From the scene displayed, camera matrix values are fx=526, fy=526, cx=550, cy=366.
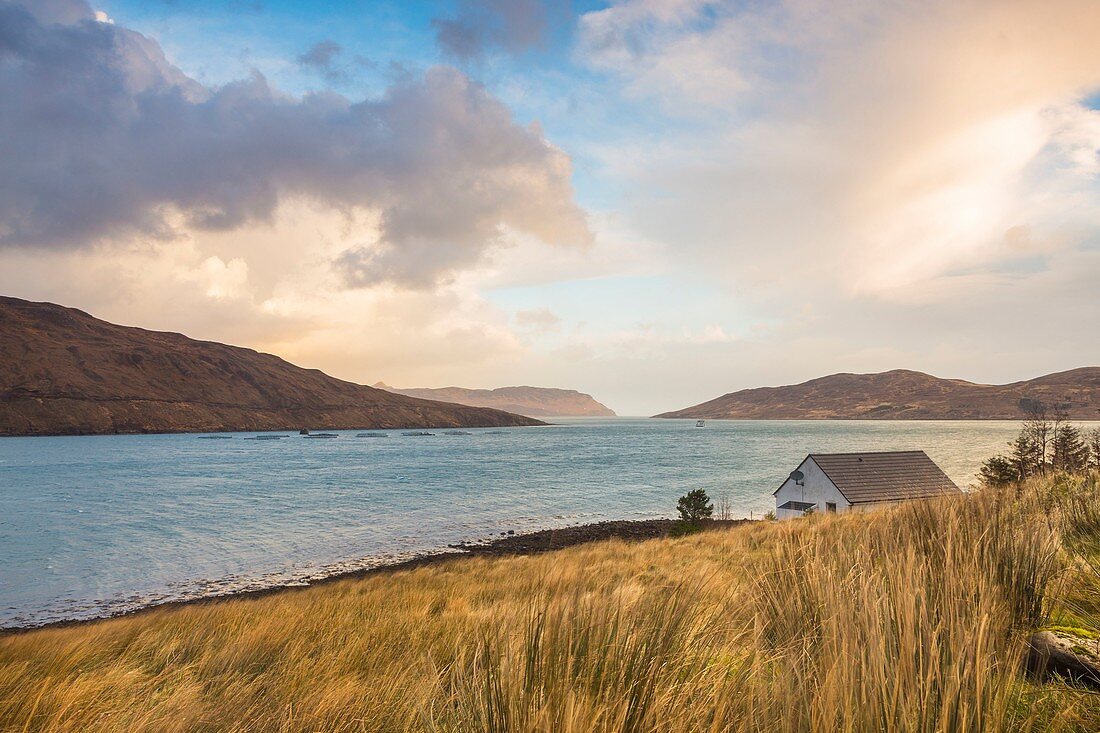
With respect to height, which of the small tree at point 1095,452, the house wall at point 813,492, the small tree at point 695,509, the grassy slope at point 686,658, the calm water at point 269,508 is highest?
the grassy slope at point 686,658

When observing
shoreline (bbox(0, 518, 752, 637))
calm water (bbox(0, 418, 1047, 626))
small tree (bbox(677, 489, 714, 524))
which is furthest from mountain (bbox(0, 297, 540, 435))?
small tree (bbox(677, 489, 714, 524))

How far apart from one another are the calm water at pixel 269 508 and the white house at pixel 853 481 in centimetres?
873

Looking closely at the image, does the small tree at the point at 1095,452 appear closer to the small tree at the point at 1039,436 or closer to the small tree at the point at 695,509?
the small tree at the point at 1039,436

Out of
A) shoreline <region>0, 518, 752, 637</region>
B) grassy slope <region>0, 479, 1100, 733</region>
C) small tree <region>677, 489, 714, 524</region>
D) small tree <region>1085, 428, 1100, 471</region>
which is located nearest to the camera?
grassy slope <region>0, 479, 1100, 733</region>

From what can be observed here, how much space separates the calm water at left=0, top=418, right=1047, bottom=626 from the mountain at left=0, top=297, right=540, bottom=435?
206 ft

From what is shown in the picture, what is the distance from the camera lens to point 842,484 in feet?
91.6

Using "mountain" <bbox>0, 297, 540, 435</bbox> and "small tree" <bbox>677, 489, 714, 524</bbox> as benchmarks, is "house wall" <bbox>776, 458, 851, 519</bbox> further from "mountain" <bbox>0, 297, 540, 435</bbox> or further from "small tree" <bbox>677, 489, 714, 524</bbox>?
"mountain" <bbox>0, 297, 540, 435</bbox>

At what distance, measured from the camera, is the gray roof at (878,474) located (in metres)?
27.5

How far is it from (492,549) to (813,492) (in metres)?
18.0

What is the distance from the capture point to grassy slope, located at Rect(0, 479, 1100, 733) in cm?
166

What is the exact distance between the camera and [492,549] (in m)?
28.0

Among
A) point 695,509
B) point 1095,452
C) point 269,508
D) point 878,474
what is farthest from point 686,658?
point 1095,452

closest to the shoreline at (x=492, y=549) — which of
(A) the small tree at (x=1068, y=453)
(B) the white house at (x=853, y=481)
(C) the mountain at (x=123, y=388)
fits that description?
(B) the white house at (x=853, y=481)

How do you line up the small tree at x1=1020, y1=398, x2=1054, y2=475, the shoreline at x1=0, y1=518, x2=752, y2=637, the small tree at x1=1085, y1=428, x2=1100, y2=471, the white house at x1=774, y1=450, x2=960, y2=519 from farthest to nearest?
the small tree at x1=1020, y1=398, x2=1054, y2=475 < the white house at x1=774, y1=450, x2=960, y2=519 < the small tree at x1=1085, y1=428, x2=1100, y2=471 < the shoreline at x1=0, y1=518, x2=752, y2=637
